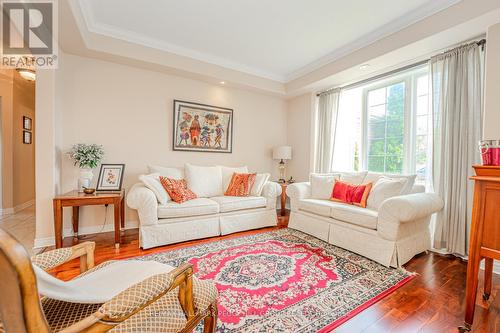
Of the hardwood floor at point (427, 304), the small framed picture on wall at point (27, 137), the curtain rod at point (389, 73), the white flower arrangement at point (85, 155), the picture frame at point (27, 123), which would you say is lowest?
the hardwood floor at point (427, 304)

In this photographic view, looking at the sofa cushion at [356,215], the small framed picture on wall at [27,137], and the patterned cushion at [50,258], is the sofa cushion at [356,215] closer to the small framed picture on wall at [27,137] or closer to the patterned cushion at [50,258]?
the patterned cushion at [50,258]

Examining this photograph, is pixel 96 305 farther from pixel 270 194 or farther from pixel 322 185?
pixel 322 185

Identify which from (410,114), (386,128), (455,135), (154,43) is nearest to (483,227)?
(455,135)

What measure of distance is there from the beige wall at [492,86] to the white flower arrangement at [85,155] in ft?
13.9

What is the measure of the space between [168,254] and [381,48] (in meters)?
3.47

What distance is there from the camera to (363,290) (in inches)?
73.0

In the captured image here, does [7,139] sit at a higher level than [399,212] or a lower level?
higher

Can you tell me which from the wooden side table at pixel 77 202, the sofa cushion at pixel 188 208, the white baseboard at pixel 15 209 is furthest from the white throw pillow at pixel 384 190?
the white baseboard at pixel 15 209

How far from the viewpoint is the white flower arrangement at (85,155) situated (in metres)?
2.78

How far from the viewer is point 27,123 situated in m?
4.70

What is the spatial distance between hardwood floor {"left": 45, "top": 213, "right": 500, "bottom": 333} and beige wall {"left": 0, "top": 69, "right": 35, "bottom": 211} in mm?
3214

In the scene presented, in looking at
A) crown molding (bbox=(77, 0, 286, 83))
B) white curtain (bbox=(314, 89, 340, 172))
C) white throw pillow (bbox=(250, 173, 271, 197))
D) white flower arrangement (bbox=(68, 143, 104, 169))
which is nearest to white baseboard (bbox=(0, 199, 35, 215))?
white flower arrangement (bbox=(68, 143, 104, 169))

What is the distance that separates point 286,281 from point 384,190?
1662 mm

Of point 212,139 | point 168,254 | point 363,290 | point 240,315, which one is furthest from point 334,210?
point 212,139
